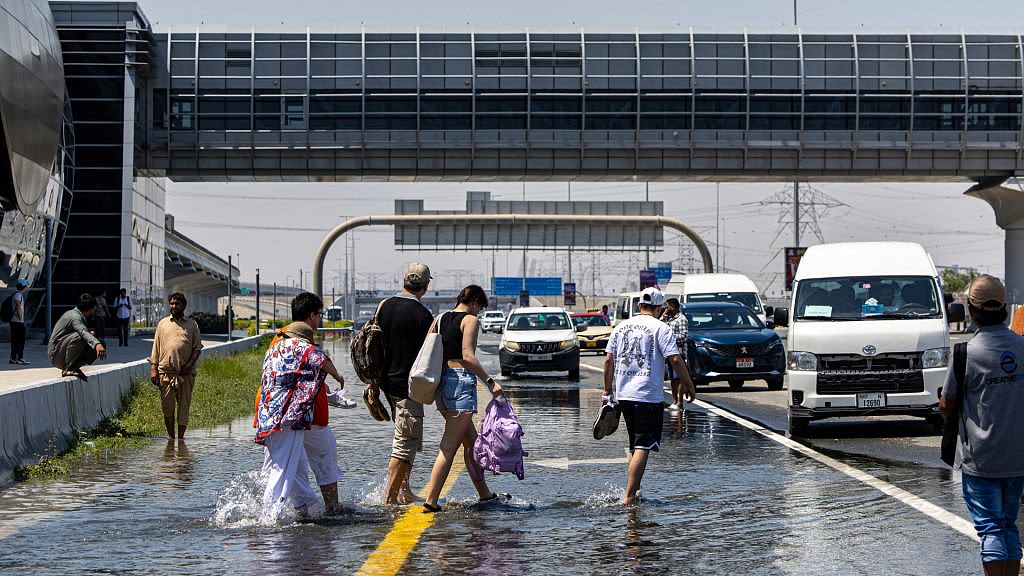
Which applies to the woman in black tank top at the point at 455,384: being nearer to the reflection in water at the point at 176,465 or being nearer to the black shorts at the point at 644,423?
the black shorts at the point at 644,423

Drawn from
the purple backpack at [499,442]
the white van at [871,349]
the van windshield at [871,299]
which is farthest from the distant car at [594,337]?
the purple backpack at [499,442]

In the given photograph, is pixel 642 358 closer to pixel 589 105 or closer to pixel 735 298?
pixel 735 298

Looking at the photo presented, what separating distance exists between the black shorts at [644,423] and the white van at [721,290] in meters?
23.5

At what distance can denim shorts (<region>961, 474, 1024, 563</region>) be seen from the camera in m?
6.98

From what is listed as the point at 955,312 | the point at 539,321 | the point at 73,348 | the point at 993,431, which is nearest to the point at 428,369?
the point at 993,431

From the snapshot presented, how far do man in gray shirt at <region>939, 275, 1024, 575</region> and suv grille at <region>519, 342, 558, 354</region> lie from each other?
24967mm

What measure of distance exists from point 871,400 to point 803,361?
0.88 m

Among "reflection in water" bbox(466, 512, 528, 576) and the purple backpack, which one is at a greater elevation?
the purple backpack

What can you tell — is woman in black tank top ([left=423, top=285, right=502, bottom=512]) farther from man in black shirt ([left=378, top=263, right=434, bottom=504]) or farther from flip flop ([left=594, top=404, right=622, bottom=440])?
flip flop ([left=594, top=404, right=622, bottom=440])

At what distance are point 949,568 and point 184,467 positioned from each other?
26.5ft

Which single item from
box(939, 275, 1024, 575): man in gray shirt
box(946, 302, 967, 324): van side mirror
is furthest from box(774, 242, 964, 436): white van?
box(939, 275, 1024, 575): man in gray shirt

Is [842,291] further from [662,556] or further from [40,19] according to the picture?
[40,19]

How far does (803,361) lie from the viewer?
1706 cm

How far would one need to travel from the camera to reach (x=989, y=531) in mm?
7016
